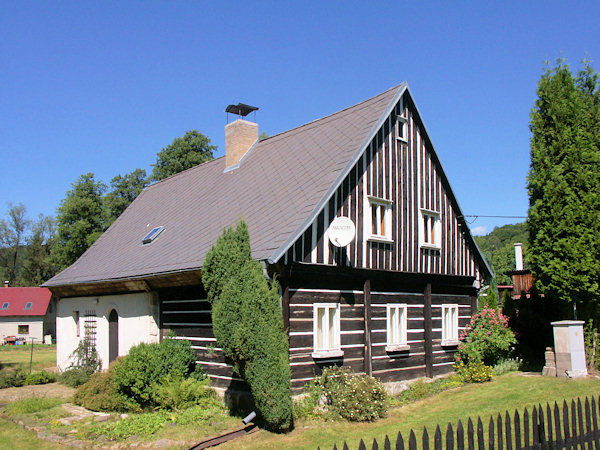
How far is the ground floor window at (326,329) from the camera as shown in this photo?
13242 millimetres

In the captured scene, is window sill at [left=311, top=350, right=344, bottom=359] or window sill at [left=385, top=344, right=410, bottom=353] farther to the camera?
window sill at [left=385, top=344, right=410, bottom=353]

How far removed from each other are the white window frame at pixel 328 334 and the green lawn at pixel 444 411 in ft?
6.17

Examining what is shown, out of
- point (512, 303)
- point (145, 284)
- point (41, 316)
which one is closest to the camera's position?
point (145, 284)

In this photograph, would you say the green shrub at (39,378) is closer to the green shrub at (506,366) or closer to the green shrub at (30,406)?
the green shrub at (30,406)

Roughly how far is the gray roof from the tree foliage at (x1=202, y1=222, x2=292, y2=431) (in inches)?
39.9

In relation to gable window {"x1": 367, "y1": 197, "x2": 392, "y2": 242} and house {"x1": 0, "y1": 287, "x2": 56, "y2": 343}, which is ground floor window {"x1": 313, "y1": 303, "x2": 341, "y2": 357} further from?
house {"x1": 0, "y1": 287, "x2": 56, "y2": 343}

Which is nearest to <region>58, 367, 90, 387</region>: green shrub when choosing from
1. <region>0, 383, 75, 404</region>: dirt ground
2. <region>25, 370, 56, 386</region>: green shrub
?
<region>0, 383, 75, 404</region>: dirt ground

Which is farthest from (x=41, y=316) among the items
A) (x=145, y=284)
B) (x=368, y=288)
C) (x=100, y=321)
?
(x=368, y=288)

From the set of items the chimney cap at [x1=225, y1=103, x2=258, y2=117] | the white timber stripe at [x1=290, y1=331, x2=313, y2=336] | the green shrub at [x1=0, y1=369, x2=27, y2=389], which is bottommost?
the green shrub at [x1=0, y1=369, x2=27, y2=389]

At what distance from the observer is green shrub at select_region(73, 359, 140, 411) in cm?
1312

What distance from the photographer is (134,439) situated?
10.5 meters

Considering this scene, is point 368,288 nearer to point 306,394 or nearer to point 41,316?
point 306,394

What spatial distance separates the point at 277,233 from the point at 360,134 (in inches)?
165

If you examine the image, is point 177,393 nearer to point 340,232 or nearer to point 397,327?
point 340,232
